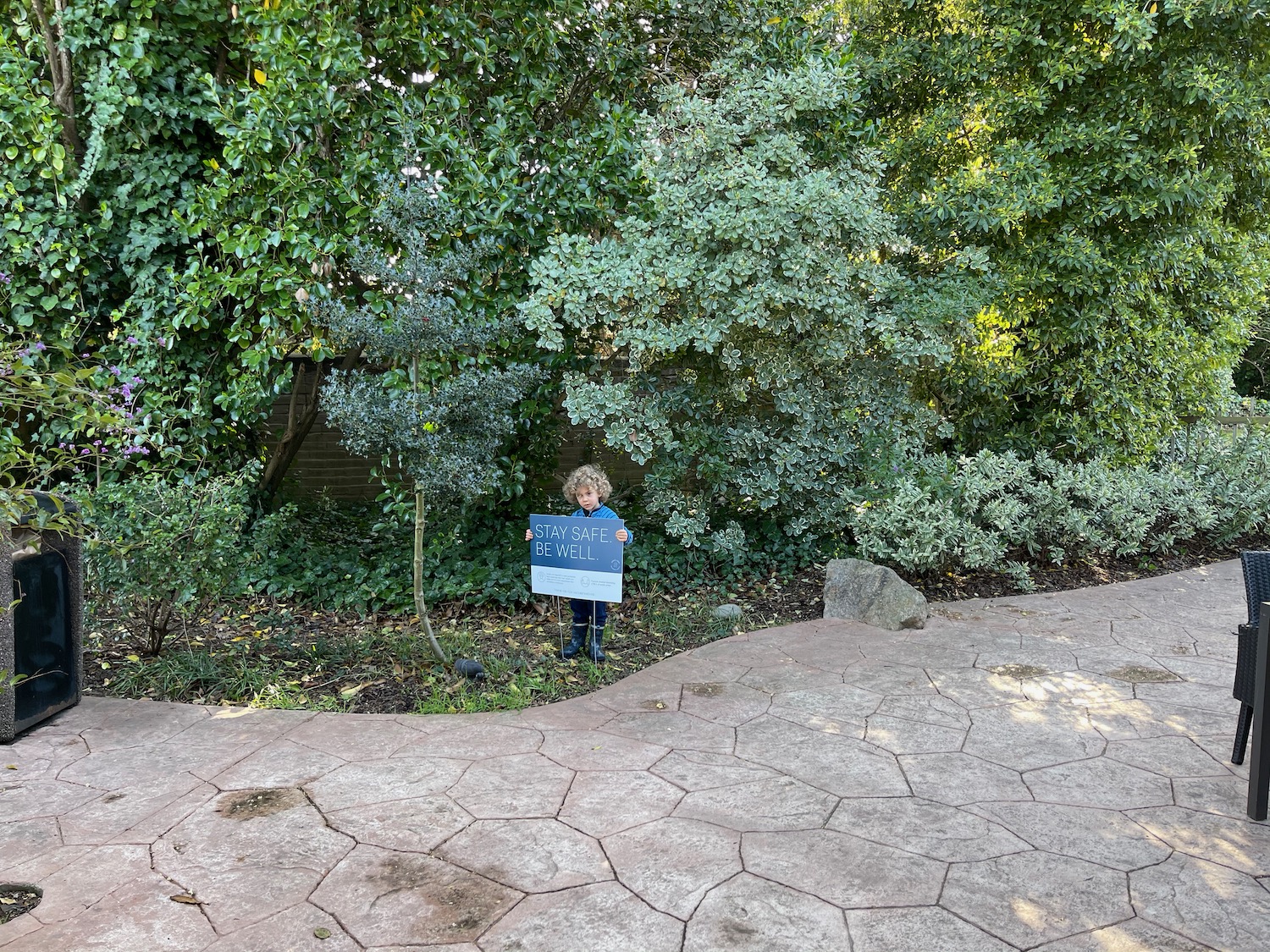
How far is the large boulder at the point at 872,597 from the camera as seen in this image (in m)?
5.71

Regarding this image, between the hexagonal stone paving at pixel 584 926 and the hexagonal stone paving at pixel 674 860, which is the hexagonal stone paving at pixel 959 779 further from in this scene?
the hexagonal stone paving at pixel 584 926

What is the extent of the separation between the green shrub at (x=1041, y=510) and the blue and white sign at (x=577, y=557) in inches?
86.3

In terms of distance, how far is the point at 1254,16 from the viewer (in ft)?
21.4

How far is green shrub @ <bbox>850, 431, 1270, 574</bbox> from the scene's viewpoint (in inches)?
248

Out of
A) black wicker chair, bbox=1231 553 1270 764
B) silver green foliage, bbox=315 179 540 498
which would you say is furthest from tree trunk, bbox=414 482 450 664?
black wicker chair, bbox=1231 553 1270 764

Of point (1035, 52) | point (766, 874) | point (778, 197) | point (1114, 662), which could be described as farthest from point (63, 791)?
point (1035, 52)

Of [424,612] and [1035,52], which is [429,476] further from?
[1035,52]

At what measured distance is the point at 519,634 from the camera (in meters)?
5.82

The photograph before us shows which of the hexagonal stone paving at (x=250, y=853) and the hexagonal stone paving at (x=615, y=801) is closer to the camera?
the hexagonal stone paving at (x=250, y=853)

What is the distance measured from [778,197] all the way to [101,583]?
4.36 m

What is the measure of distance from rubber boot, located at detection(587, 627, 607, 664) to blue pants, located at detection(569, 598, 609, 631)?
3 centimetres

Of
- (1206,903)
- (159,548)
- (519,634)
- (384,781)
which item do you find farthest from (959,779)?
(159,548)

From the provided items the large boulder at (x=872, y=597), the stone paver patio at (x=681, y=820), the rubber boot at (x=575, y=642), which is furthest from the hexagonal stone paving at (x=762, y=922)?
the large boulder at (x=872, y=597)

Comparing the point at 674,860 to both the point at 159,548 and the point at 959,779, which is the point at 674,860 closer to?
the point at 959,779
